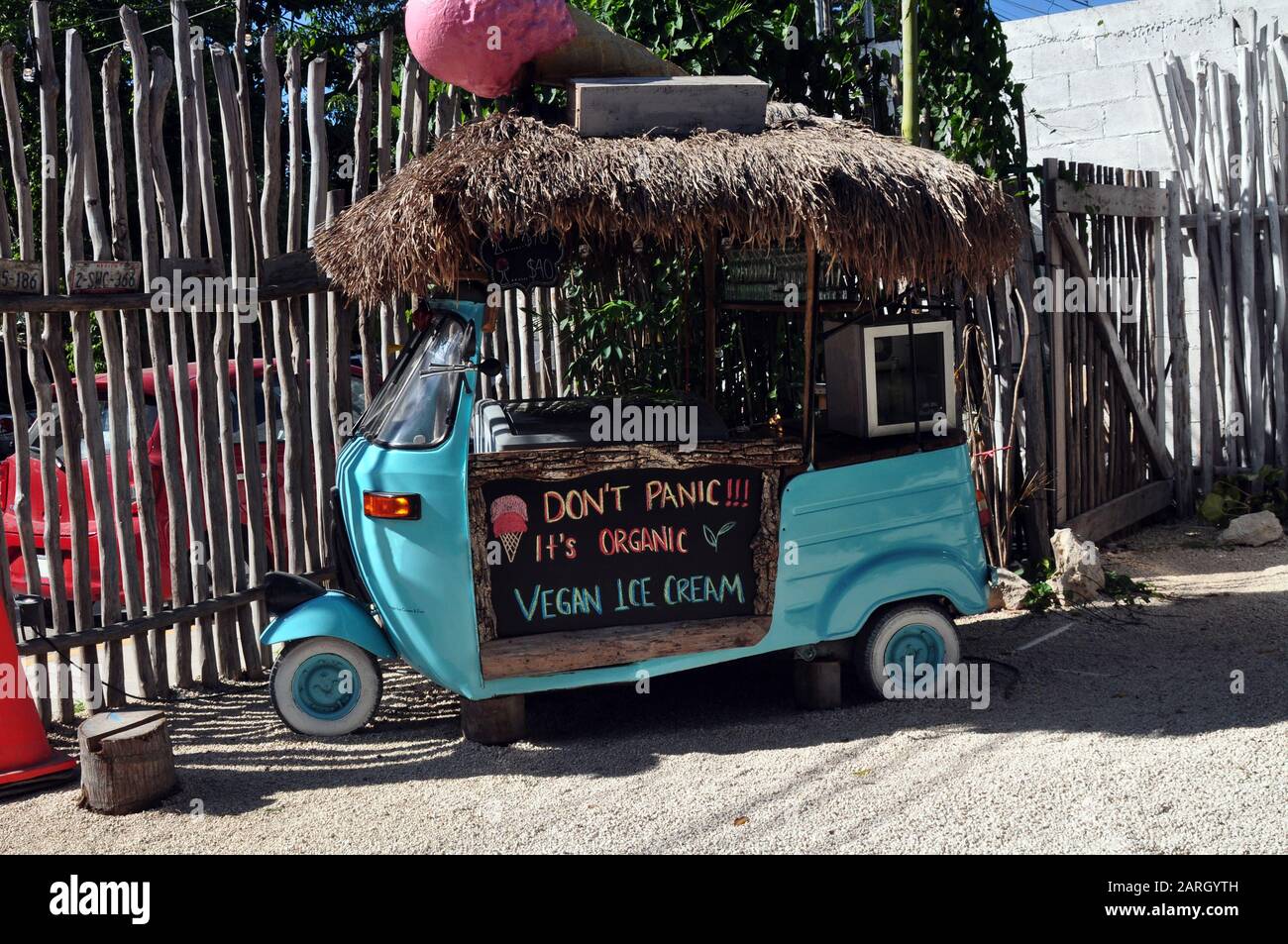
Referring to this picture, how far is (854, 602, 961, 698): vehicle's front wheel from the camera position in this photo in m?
5.60

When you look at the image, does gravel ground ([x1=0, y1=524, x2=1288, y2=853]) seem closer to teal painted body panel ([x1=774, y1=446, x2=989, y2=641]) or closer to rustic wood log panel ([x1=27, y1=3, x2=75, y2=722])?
teal painted body panel ([x1=774, y1=446, x2=989, y2=641])

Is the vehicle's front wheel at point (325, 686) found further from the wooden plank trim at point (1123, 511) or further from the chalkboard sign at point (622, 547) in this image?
the wooden plank trim at point (1123, 511)

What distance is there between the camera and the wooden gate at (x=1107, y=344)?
25.8 feet

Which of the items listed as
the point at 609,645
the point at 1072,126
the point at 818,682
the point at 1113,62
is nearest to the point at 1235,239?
the point at 1072,126

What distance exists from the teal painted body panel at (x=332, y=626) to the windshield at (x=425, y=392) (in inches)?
27.8

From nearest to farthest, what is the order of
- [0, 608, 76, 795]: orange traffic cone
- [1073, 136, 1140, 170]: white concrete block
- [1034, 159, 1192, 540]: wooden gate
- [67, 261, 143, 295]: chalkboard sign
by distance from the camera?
[0, 608, 76, 795]: orange traffic cone
[67, 261, 143, 295]: chalkboard sign
[1034, 159, 1192, 540]: wooden gate
[1073, 136, 1140, 170]: white concrete block

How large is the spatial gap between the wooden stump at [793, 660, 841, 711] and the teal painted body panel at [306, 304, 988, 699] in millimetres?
164

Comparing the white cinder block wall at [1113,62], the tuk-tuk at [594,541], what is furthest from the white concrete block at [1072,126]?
the tuk-tuk at [594,541]

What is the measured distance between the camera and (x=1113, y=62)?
34.3 feet

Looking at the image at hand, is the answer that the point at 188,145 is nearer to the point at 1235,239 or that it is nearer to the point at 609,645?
the point at 609,645

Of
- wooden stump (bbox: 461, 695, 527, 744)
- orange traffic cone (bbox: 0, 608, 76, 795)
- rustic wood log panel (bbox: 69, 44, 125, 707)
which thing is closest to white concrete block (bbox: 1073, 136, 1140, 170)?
wooden stump (bbox: 461, 695, 527, 744)

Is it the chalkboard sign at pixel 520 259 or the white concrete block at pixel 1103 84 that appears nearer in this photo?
the chalkboard sign at pixel 520 259

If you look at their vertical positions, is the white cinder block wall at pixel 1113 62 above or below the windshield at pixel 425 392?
above

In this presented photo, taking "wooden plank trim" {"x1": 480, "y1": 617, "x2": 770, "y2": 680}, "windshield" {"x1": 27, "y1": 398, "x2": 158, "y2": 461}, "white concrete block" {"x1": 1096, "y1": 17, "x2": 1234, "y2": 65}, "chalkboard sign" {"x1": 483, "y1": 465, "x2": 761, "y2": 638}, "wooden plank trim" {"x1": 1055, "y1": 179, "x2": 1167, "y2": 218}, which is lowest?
"wooden plank trim" {"x1": 480, "y1": 617, "x2": 770, "y2": 680}
